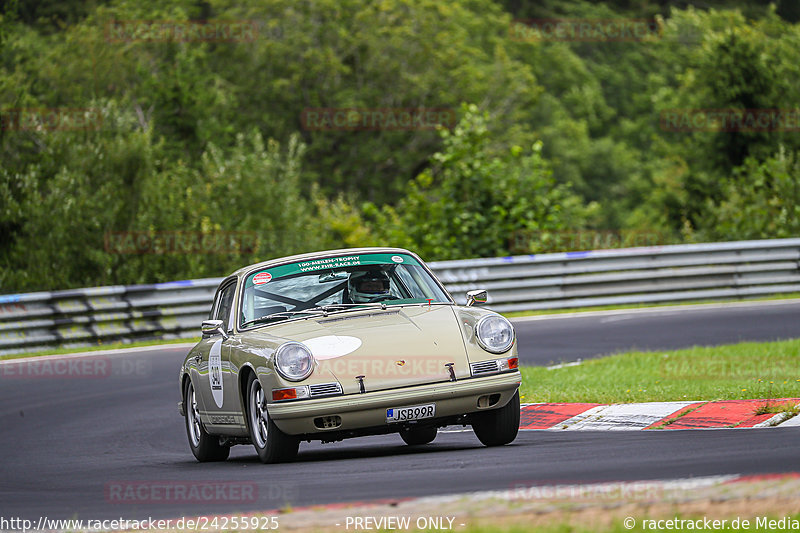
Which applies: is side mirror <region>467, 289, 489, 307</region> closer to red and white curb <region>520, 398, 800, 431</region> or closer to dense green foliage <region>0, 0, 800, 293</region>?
red and white curb <region>520, 398, 800, 431</region>

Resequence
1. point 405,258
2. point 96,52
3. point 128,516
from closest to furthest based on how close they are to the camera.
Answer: point 128,516
point 405,258
point 96,52

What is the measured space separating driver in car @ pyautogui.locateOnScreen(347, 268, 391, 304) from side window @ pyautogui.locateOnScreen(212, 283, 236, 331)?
3.15 ft

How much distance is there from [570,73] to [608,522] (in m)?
70.4

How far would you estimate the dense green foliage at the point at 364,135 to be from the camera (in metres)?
24.0

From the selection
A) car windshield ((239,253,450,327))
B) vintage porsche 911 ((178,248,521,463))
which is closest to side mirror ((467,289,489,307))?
vintage porsche 911 ((178,248,521,463))

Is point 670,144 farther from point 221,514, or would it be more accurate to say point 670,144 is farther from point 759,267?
point 221,514

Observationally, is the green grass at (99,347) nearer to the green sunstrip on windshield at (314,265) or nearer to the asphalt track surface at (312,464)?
the asphalt track surface at (312,464)

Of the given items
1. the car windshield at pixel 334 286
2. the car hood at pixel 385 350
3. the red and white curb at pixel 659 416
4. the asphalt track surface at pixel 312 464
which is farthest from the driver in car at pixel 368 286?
the red and white curb at pixel 659 416

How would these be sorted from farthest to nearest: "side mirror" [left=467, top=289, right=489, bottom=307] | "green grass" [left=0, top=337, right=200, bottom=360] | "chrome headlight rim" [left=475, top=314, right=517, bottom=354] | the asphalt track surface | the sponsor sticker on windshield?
"green grass" [left=0, top=337, right=200, bottom=360] → the sponsor sticker on windshield → "side mirror" [left=467, top=289, right=489, bottom=307] → "chrome headlight rim" [left=475, top=314, right=517, bottom=354] → the asphalt track surface

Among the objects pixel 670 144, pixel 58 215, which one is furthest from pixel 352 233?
pixel 670 144

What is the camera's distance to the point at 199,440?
32.1ft

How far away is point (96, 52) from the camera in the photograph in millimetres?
44219

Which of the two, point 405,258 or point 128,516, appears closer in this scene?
point 128,516

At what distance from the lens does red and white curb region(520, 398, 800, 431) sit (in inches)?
348
